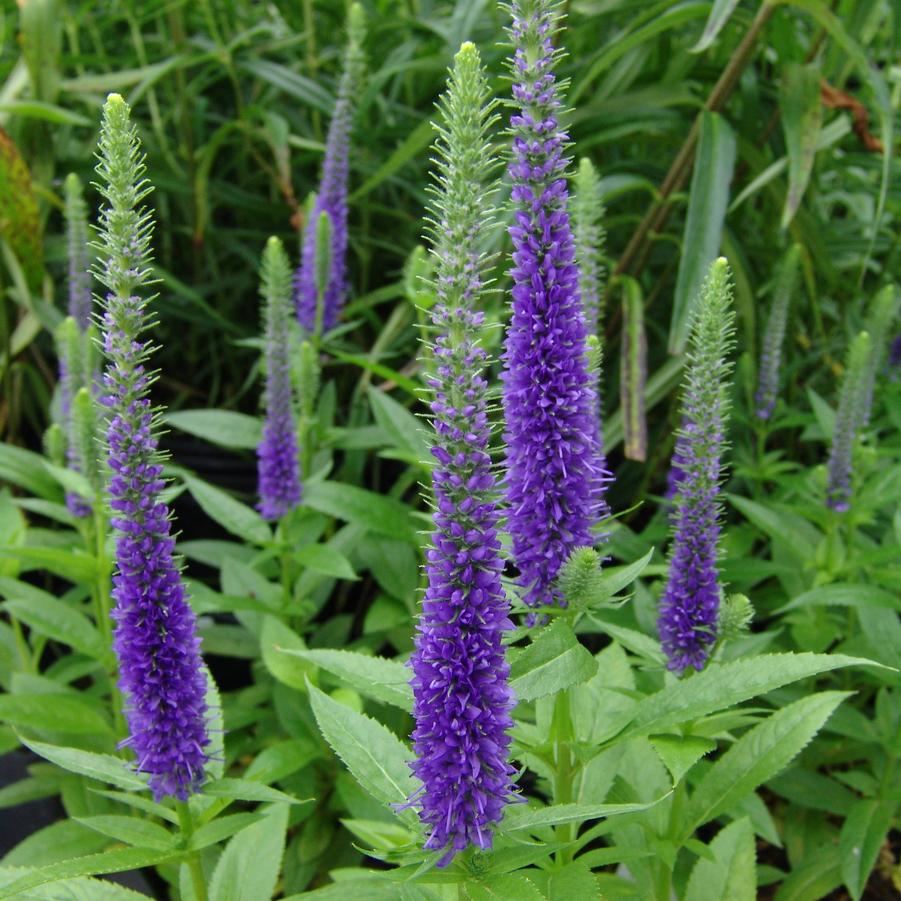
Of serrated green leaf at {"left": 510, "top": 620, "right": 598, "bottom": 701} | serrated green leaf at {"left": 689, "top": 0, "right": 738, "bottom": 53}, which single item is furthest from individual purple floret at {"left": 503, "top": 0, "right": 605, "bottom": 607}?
serrated green leaf at {"left": 689, "top": 0, "right": 738, "bottom": 53}

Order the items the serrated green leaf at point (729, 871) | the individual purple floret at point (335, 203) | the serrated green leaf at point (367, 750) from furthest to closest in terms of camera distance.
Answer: the individual purple floret at point (335, 203)
the serrated green leaf at point (729, 871)
the serrated green leaf at point (367, 750)

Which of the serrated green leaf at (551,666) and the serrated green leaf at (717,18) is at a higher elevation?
the serrated green leaf at (717,18)

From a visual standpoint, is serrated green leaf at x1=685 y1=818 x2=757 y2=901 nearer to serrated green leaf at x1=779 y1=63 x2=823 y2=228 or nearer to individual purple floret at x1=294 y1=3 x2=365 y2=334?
serrated green leaf at x1=779 y1=63 x2=823 y2=228

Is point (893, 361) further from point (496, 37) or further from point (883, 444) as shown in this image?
point (496, 37)

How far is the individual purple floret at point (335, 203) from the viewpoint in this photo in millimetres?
3189

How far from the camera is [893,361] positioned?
3598mm

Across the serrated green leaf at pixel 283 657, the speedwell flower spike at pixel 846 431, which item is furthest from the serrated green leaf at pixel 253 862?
the speedwell flower spike at pixel 846 431

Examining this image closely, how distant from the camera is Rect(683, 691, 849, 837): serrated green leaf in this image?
1.78 m

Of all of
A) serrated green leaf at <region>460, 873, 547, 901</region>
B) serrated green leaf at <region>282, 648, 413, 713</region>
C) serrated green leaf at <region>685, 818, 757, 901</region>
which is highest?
serrated green leaf at <region>282, 648, 413, 713</region>

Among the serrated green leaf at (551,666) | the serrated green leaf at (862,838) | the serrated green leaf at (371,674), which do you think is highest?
the serrated green leaf at (551,666)

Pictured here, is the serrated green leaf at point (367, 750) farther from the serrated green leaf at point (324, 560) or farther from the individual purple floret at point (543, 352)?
the serrated green leaf at point (324, 560)


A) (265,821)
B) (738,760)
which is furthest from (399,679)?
(738,760)

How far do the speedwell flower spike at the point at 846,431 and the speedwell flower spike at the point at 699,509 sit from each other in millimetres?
930

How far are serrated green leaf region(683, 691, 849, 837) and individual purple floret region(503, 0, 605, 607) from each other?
0.57 m
